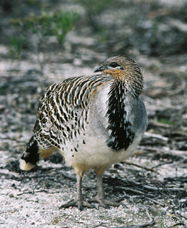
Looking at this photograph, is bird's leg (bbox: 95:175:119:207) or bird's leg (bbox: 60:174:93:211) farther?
bird's leg (bbox: 95:175:119:207)

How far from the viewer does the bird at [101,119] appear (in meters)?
4.68

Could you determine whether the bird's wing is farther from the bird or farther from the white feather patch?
the white feather patch

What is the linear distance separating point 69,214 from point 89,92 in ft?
3.23

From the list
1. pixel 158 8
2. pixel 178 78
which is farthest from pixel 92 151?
pixel 158 8

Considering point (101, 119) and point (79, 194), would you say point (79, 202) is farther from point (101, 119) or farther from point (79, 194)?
point (101, 119)

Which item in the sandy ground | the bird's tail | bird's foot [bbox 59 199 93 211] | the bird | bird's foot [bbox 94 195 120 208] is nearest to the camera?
the bird

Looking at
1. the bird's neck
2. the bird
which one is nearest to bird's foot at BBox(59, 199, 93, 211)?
Answer: the bird

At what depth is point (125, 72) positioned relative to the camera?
4836 millimetres

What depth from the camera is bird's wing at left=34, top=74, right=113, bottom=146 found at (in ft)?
15.7

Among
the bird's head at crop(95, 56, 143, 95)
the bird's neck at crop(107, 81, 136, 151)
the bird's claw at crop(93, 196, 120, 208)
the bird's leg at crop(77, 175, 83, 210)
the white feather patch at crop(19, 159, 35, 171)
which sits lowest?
the bird's claw at crop(93, 196, 120, 208)

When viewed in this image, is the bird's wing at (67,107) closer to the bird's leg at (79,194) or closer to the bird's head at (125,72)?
the bird's head at (125,72)

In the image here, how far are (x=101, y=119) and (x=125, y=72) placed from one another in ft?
1.47

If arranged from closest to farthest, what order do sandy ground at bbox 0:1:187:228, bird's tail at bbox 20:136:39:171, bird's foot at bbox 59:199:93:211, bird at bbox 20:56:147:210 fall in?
bird at bbox 20:56:147:210, sandy ground at bbox 0:1:187:228, bird's foot at bbox 59:199:93:211, bird's tail at bbox 20:136:39:171

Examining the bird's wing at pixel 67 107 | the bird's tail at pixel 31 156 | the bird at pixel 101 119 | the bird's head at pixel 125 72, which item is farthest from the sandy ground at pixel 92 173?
the bird's head at pixel 125 72
